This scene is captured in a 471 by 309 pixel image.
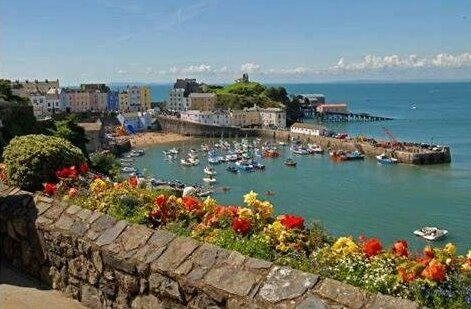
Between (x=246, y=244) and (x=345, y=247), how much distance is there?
735 mm

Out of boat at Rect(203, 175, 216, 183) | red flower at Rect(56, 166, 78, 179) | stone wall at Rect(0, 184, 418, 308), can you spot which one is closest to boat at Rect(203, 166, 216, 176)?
boat at Rect(203, 175, 216, 183)

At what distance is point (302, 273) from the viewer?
151 inches

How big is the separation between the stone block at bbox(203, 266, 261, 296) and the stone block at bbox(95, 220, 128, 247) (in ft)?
3.93

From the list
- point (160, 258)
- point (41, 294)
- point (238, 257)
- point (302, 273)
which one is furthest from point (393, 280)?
point (41, 294)

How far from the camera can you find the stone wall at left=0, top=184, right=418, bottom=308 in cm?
373

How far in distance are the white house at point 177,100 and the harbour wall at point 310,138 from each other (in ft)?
76.1

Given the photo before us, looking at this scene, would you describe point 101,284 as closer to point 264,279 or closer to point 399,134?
point 264,279

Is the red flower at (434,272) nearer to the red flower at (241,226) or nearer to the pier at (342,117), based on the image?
the red flower at (241,226)

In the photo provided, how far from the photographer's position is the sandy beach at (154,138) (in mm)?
93350

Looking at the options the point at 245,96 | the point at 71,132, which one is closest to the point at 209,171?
the point at 71,132

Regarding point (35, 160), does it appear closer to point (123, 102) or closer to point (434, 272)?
point (434, 272)

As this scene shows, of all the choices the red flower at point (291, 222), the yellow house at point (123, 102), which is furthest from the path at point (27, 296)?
the yellow house at point (123, 102)

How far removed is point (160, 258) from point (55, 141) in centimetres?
331

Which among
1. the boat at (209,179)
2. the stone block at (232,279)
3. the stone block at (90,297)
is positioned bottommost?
the boat at (209,179)
